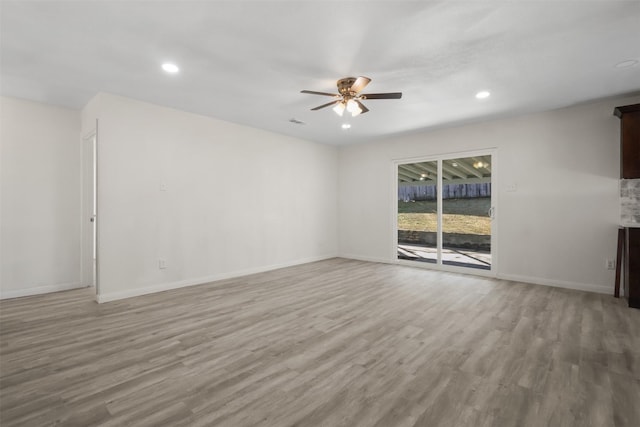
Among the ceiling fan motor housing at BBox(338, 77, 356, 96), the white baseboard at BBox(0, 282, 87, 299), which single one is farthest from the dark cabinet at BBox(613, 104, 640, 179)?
the white baseboard at BBox(0, 282, 87, 299)

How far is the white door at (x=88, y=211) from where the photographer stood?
14.4 feet

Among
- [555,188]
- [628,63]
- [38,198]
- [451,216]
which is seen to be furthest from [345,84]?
[38,198]

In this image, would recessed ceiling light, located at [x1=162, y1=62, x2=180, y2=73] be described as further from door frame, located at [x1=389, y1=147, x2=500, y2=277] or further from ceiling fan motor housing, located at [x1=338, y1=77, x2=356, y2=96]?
door frame, located at [x1=389, y1=147, x2=500, y2=277]

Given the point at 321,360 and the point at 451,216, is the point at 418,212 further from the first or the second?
the point at 321,360

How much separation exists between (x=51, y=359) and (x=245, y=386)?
1618mm

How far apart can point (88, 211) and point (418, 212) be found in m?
5.70

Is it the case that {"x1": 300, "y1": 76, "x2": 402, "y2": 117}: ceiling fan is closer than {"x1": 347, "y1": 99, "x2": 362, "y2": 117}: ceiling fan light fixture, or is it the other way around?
{"x1": 300, "y1": 76, "x2": 402, "y2": 117}: ceiling fan

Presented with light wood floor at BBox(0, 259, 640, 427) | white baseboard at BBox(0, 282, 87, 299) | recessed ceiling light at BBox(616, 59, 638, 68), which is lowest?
light wood floor at BBox(0, 259, 640, 427)

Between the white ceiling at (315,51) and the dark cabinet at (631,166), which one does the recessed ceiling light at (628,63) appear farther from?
the dark cabinet at (631,166)

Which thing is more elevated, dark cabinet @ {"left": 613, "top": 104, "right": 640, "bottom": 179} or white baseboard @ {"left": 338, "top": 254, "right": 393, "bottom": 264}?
dark cabinet @ {"left": 613, "top": 104, "right": 640, "bottom": 179}

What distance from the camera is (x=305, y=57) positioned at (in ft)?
9.15

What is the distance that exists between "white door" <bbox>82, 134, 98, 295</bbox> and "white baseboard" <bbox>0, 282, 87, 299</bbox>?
131 millimetres

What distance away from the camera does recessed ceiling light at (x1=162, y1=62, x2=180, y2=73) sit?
2.95m

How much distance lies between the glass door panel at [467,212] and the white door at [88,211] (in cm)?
588
